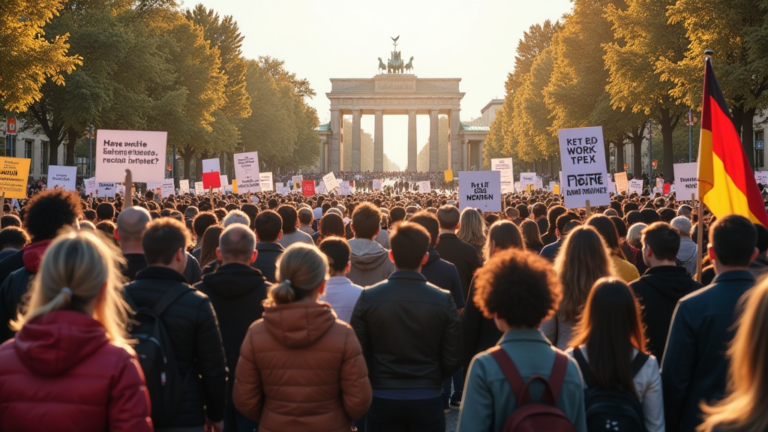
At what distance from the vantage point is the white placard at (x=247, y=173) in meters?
24.1

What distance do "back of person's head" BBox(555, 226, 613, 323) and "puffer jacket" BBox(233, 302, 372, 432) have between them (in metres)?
1.50

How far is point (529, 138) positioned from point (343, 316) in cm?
6200

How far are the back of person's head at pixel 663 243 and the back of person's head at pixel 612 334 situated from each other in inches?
63.5

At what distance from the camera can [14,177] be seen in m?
16.2

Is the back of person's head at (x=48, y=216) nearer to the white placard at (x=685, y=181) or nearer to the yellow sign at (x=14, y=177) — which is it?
the yellow sign at (x=14, y=177)

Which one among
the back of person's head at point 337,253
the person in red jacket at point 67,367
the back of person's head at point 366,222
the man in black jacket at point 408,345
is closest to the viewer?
the person in red jacket at point 67,367

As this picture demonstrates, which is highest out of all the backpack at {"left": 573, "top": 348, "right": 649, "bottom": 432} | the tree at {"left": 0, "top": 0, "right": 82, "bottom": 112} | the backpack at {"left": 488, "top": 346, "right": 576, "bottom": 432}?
the tree at {"left": 0, "top": 0, "right": 82, "bottom": 112}

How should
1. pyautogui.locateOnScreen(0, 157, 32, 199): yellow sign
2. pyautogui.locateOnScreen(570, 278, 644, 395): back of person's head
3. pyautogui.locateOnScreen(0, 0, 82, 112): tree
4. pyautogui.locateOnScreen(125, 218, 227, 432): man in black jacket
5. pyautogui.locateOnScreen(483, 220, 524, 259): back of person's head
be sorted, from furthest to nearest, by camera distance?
pyautogui.locateOnScreen(0, 0, 82, 112): tree → pyautogui.locateOnScreen(0, 157, 32, 199): yellow sign → pyautogui.locateOnScreen(483, 220, 524, 259): back of person's head → pyautogui.locateOnScreen(125, 218, 227, 432): man in black jacket → pyautogui.locateOnScreen(570, 278, 644, 395): back of person's head

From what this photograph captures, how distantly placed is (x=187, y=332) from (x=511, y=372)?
6.15ft

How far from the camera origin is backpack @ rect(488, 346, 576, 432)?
323 centimetres

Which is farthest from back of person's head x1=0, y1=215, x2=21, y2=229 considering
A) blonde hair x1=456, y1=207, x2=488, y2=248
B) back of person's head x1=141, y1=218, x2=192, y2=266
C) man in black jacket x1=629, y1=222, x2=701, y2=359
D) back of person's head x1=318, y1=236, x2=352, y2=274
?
man in black jacket x1=629, y1=222, x2=701, y2=359

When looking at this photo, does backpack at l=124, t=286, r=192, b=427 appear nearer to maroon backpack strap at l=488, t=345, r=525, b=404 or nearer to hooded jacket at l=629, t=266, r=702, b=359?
maroon backpack strap at l=488, t=345, r=525, b=404

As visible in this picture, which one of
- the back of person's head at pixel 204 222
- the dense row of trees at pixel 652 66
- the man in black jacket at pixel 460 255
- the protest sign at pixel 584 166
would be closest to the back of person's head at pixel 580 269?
the man in black jacket at pixel 460 255

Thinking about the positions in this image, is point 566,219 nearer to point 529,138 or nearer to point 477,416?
point 477,416
